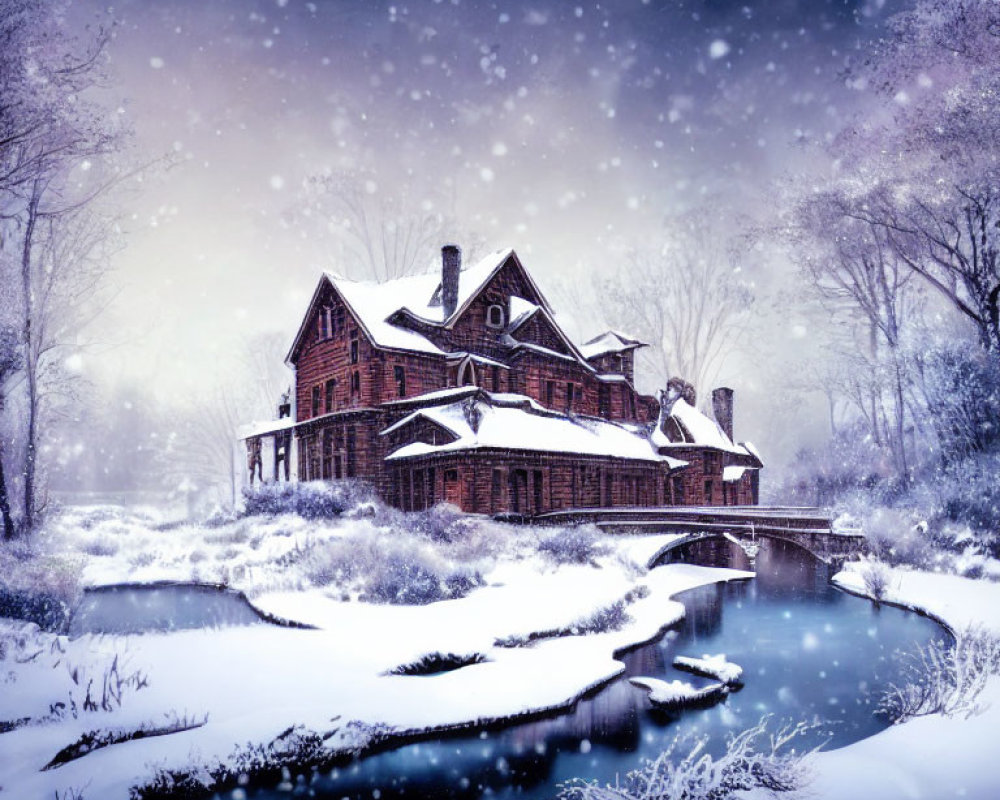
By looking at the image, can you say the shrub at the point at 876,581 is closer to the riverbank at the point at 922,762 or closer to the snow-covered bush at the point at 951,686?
the snow-covered bush at the point at 951,686

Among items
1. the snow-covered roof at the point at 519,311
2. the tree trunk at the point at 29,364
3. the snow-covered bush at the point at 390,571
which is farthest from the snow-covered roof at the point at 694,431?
the tree trunk at the point at 29,364

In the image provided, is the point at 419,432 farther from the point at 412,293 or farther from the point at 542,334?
the point at 542,334

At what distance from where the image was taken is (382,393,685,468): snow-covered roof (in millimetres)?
25359

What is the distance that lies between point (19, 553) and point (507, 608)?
44.6 feet

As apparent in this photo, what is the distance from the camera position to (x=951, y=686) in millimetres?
9156

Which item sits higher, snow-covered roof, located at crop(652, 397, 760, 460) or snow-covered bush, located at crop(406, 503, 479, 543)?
snow-covered roof, located at crop(652, 397, 760, 460)

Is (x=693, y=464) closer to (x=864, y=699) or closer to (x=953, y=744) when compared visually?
(x=864, y=699)

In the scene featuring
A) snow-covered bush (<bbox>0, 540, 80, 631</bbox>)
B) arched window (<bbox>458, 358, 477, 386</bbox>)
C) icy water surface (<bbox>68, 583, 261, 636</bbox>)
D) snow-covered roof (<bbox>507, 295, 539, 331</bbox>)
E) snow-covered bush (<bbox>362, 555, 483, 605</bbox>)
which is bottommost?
icy water surface (<bbox>68, 583, 261, 636</bbox>)

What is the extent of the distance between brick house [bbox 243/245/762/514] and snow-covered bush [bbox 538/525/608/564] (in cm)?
507

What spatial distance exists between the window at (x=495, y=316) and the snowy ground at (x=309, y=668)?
549 inches

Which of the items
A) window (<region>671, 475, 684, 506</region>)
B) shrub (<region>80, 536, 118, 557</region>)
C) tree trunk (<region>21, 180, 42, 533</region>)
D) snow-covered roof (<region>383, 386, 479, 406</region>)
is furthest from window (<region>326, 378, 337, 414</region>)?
window (<region>671, 475, 684, 506</region>)

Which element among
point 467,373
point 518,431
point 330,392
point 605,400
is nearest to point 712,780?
point 518,431

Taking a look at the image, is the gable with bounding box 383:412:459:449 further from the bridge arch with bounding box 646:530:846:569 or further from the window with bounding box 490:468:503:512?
the bridge arch with bounding box 646:530:846:569

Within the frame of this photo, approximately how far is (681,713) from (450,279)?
23.2 meters
